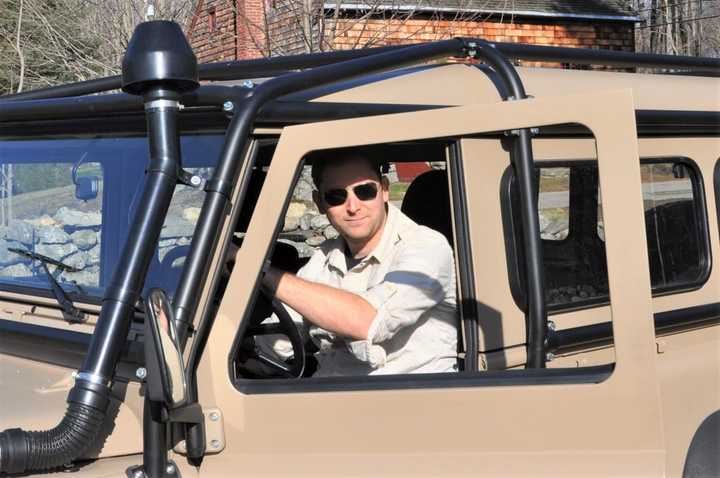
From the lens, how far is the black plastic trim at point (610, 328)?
2756mm

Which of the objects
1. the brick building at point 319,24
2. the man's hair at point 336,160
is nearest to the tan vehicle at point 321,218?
the man's hair at point 336,160

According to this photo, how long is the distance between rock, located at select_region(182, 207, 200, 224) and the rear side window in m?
1.00

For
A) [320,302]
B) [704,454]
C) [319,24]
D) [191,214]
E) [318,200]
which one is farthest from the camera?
[319,24]

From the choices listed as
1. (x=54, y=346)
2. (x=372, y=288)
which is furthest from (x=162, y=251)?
(x=372, y=288)

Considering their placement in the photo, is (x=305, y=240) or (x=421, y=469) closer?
(x=421, y=469)

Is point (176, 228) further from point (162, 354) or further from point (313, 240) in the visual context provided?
point (313, 240)

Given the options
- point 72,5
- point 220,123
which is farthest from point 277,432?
point 72,5

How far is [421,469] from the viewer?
2244 millimetres

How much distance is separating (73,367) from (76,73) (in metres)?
10.1

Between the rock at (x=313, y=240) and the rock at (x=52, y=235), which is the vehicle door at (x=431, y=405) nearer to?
the rock at (x=52, y=235)

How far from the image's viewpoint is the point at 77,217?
304 centimetres

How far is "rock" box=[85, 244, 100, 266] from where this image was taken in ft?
9.33

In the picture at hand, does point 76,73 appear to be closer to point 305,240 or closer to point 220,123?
point 305,240

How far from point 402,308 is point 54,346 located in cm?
97
